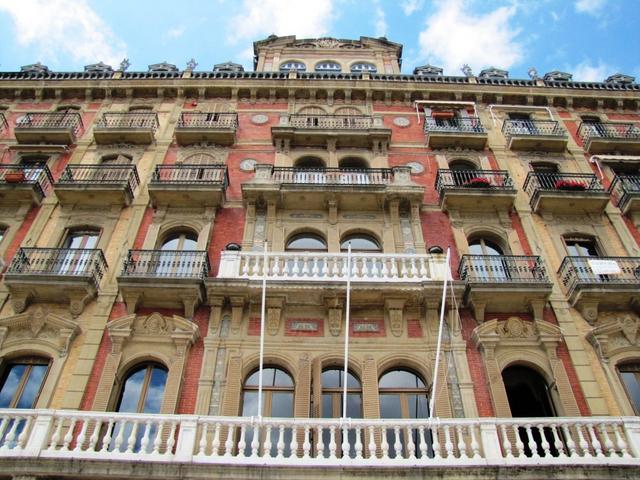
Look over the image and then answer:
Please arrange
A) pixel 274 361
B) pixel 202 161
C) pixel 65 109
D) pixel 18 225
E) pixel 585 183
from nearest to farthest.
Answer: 1. pixel 274 361
2. pixel 18 225
3. pixel 585 183
4. pixel 202 161
5. pixel 65 109

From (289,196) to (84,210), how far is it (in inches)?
247

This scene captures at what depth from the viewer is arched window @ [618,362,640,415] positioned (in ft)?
41.4

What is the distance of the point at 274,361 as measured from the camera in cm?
1323

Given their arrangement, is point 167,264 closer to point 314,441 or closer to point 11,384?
point 11,384

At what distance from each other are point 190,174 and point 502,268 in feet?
32.6

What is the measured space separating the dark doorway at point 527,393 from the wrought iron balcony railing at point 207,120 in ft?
40.7

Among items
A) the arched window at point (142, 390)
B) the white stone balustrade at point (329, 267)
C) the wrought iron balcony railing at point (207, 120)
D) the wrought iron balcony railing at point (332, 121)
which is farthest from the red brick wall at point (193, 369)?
the wrought iron balcony railing at point (332, 121)

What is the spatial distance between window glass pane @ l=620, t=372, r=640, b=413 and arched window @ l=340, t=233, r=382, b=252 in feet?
22.6

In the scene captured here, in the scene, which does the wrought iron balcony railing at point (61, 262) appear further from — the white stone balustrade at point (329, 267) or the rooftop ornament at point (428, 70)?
the rooftop ornament at point (428, 70)

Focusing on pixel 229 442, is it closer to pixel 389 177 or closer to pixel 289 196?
pixel 289 196

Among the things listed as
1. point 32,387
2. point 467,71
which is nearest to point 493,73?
point 467,71

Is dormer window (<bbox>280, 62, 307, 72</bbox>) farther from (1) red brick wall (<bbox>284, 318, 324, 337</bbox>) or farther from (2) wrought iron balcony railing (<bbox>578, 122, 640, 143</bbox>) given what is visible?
(1) red brick wall (<bbox>284, 318, 324, 337</bbox>)

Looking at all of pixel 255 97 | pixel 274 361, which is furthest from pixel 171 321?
pixel 255 97

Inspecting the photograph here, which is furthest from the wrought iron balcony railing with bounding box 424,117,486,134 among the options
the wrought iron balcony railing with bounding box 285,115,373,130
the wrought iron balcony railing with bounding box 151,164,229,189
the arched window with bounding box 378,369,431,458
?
the arched window with bounding box 378,369,431,458
